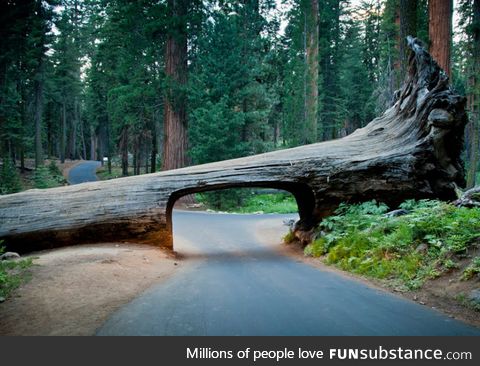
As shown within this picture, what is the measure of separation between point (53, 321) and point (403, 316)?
423 centimetres

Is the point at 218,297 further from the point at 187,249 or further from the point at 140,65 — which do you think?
the point at 140,65

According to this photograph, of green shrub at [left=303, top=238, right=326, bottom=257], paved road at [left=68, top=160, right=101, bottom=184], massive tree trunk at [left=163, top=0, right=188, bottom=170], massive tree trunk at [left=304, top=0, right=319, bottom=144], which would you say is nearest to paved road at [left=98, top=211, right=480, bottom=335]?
green shrub at [left=303, top=238, right=326, bottom=257]

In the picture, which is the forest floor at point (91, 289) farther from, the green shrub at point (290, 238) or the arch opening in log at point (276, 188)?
the green shrub at point (290, 238)

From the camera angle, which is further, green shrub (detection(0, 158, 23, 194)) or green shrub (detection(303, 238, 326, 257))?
green shrub (detection(0, 158, 23, 194))

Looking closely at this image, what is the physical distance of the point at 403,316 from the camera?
428 centimetres

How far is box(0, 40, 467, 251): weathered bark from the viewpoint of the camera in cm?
973

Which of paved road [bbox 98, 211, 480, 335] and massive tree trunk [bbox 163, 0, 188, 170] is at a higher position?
massive tree trunk [bbox 163, 0, 188, 170]

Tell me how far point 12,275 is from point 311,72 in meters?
25.4

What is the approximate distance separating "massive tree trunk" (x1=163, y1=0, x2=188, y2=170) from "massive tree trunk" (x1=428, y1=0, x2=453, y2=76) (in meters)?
12.8

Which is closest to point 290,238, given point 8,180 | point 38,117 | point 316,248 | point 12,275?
point 316,248

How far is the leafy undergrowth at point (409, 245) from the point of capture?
18.2ft
